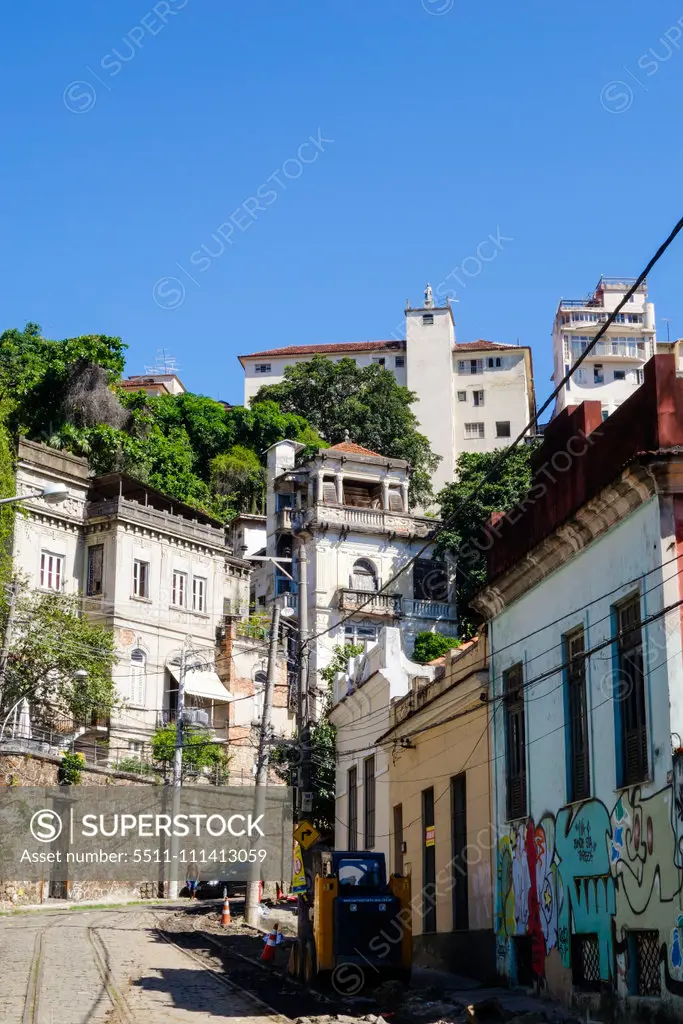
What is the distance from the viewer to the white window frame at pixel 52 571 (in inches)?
2073

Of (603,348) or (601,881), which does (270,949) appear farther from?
(603,348)

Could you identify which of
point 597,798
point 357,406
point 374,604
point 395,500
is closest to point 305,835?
point 597,798

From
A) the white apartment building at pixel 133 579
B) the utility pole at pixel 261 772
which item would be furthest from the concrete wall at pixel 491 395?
the utility pole at pixel 261 772

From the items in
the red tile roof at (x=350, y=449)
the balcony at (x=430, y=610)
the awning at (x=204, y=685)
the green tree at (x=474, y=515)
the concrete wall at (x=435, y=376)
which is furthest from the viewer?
the concrete wall at (x=435, y=376)

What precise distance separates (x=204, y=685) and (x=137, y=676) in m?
3.04

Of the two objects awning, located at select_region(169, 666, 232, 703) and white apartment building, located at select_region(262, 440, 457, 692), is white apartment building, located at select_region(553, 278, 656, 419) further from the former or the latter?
awning, located at select_region(169, 666, 232, 703)

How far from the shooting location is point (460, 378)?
9056cm

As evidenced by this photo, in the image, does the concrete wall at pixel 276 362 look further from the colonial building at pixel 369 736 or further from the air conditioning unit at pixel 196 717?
the colonial building at pixel 369 736

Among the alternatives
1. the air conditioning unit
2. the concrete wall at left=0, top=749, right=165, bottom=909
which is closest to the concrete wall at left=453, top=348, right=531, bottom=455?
the air conditioning unit

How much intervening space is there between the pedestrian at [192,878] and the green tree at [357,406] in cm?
3284

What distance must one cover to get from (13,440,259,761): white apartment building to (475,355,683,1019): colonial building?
33578mm

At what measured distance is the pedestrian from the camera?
151ft

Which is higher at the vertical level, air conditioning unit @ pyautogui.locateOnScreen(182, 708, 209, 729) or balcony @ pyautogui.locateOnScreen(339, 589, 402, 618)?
balcony @ pyautogui.locateOnScreen(339, 589, 402, 618)

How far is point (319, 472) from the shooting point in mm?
61250
